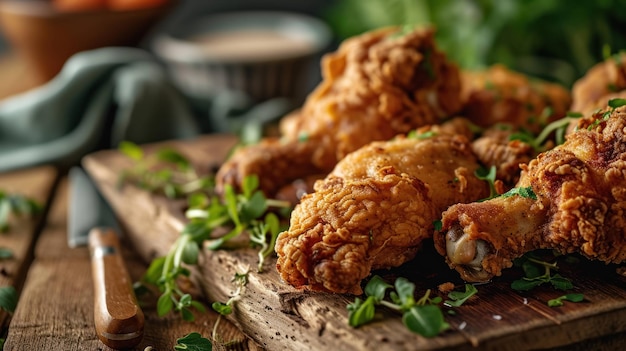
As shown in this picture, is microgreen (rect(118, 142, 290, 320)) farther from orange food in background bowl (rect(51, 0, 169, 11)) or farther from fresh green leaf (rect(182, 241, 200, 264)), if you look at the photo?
orange food in background bowl (rect(51, 0, 169, 11))

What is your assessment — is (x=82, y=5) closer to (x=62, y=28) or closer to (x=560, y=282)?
(x=62, y=28)

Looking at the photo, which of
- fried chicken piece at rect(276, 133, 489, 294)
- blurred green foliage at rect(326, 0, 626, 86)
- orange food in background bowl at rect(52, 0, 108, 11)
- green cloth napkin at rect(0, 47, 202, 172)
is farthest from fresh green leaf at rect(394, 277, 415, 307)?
orange food in background bowl at rect(52, 0, 108, 11)

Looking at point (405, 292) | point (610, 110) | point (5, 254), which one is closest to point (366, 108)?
point (610, 110)

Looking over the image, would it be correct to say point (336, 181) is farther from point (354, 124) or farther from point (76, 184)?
point (76, 184)

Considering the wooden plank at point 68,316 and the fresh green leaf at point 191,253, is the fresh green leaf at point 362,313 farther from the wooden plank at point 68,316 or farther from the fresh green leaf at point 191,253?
the fresh green leaf at point 191,253

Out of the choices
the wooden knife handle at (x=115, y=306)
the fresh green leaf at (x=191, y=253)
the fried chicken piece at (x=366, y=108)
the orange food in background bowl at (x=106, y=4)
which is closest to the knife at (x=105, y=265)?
the wooden knife handle at (x=115, y=306)

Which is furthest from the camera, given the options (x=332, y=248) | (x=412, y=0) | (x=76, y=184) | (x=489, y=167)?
(x=412, y=0)

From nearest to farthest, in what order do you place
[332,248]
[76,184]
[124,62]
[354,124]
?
[332,248]
[354,124]
[76,184]
[124,62]

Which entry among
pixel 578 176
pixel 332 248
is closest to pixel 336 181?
pixel 332 248
